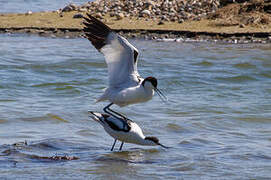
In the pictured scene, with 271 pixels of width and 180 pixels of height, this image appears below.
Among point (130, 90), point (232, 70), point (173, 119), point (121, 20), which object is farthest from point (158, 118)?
point (121, 20)

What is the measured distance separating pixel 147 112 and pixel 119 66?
2.65m

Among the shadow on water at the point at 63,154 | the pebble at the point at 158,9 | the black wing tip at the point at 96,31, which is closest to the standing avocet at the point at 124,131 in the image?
the shadow on water at the point at 63,154

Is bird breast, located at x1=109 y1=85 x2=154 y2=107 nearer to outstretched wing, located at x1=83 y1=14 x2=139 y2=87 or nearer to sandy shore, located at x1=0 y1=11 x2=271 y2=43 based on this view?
outstretched wing, located at x1=83 y1=14 x2=139 y2=87

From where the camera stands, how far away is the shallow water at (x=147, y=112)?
7355mm

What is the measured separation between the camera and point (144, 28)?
1741 centimetres

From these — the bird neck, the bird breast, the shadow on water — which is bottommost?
the shadow on water

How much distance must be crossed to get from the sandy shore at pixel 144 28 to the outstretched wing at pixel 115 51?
8769 mm

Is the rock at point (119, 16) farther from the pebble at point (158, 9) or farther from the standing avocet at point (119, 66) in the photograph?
the standing avocet at point (119, 66)

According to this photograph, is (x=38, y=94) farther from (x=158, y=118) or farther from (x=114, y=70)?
(x=114, y=70)

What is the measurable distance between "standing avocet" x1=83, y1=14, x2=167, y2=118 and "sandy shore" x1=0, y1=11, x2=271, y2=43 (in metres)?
8.76

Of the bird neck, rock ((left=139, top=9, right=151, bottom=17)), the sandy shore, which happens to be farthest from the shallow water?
rock ((left=139, top=9, right=151, bottom=17))

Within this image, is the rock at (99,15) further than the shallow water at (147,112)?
Yes

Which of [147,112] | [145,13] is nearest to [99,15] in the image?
[145,13]

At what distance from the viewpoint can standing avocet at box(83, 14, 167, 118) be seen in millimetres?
7715
